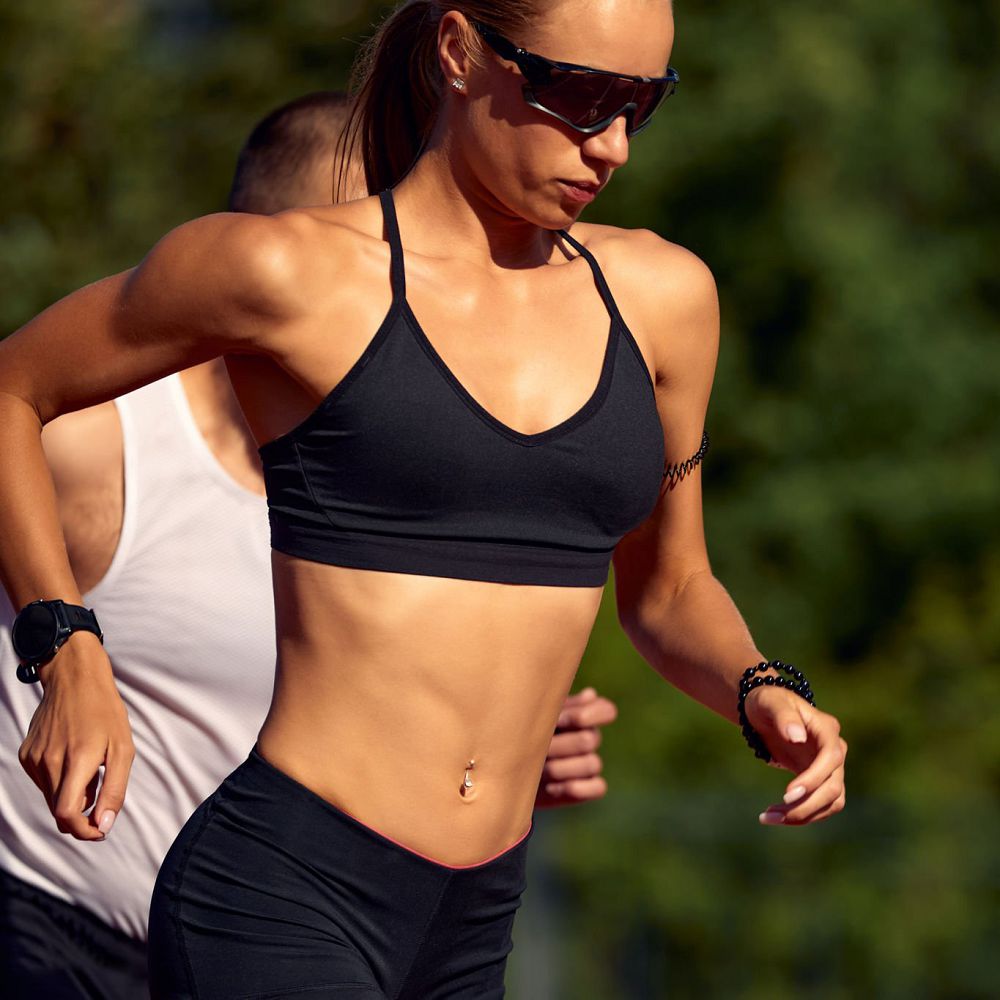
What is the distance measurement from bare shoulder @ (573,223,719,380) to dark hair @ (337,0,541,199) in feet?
0.89

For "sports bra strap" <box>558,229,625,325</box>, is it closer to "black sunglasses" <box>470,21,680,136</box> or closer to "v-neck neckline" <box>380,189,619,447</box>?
"v-neck neckline" <box>380,189,619,447</box>

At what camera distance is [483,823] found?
2.73 metres

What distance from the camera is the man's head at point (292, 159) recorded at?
11.9ft

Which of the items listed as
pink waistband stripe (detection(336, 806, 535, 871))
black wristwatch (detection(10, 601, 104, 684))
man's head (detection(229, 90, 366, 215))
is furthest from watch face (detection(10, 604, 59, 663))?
man's head (detection(229, 90, 366, 215))

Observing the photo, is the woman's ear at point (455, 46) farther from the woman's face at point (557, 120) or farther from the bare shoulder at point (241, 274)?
the bare shoulder at point (241, 274)

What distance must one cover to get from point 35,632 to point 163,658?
753 millimetres

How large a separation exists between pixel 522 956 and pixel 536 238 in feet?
24.9

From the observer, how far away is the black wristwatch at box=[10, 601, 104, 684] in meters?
2.61

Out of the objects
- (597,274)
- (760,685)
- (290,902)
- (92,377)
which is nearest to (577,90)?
(597,274)

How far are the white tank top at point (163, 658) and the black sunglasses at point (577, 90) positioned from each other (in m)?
1.10

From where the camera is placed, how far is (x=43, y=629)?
2.62 meters

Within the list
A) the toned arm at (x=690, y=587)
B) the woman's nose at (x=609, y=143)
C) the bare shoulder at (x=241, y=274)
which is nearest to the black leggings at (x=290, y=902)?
the toned arm at (x=690, y=587)

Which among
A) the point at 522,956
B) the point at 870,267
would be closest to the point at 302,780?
the point at 522,956

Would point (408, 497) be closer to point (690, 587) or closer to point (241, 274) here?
point (241, 274)
